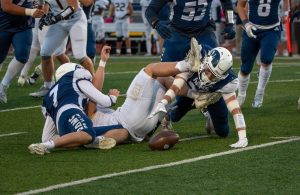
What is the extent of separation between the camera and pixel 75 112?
7969 mm

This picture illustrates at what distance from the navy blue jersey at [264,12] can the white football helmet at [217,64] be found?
135 inches

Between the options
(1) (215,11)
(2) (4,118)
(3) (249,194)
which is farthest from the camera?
(1) (215,11)

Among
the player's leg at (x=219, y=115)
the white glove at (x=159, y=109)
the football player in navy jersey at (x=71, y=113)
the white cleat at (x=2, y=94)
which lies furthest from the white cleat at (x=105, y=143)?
the white cleat at (x=2, y=94)

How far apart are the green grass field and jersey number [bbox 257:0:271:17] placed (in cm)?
148

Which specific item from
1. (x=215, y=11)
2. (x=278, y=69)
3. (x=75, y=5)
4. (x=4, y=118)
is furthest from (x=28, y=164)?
(x=215, y=11)

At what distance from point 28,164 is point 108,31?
59.0 ft

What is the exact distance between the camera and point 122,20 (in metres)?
23.8

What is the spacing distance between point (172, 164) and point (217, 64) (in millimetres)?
1113

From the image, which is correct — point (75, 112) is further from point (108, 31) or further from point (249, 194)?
point (108, 31)

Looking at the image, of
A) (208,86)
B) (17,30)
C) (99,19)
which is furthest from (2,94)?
(99,19)

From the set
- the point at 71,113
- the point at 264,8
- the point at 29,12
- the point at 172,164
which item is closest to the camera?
the point at 172,164

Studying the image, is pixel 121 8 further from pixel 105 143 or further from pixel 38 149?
pixel 38 149

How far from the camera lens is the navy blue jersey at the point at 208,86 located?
26.4 ft

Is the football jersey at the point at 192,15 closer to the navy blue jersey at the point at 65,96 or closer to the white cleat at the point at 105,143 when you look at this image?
the navy blue jersey at the point at 65,96
